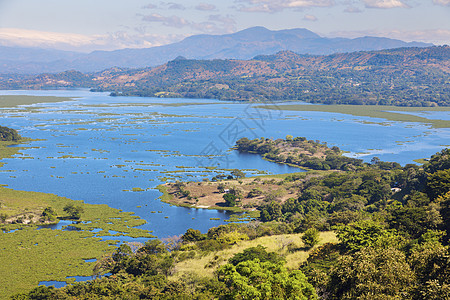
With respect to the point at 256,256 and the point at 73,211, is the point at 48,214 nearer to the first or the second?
the point at 73,211

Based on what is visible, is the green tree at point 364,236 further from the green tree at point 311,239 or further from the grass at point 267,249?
the grass at point 267,249

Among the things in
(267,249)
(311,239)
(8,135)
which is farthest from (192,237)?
(8,135)

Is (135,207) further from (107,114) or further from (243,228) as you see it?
(107,114)

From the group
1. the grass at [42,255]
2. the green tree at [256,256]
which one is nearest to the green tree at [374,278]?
the green tree at [256,256]

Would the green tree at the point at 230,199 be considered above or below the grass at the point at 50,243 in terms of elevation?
above

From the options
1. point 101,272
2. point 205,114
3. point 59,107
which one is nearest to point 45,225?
point 101,272

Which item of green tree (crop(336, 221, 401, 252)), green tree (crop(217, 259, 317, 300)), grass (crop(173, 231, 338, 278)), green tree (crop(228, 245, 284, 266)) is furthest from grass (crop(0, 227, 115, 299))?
green tree (crop(336, 221, 401, 252))

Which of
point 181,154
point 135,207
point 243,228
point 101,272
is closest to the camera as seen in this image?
point 101,272
